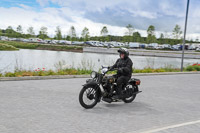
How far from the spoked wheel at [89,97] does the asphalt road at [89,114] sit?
0.53 feet

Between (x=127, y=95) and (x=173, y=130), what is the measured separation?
2395 mm

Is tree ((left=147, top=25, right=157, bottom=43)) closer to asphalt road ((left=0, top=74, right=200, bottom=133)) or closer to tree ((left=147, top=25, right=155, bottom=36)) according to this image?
tree ((left=147, top=25, right=155, bottom=36))

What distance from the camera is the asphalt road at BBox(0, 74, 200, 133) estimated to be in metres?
4.76

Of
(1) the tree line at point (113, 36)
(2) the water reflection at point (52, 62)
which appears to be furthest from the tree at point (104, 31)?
(2) the water reflection at point (52, 62)

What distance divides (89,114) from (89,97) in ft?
2.01

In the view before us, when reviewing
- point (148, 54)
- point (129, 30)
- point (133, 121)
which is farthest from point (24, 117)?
point (129, 30)

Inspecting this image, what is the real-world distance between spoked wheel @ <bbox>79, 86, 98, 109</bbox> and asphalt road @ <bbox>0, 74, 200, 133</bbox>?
0.53 ft

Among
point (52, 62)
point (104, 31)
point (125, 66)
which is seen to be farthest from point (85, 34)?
point (125, 66)

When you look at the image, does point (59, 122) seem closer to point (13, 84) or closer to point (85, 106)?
point (85, 106)

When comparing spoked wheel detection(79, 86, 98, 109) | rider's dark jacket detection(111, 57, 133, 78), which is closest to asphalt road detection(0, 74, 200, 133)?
spoked wheel detection(79, 86, 98, 109)

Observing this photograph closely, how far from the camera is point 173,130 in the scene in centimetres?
484

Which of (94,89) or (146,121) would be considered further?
(94,89)

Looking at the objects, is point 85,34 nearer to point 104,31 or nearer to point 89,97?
point 104,31

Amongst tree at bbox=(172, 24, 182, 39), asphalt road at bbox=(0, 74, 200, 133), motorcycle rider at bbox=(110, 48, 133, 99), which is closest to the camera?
asphalt road at bbox=(0, 74, 200, 133)
